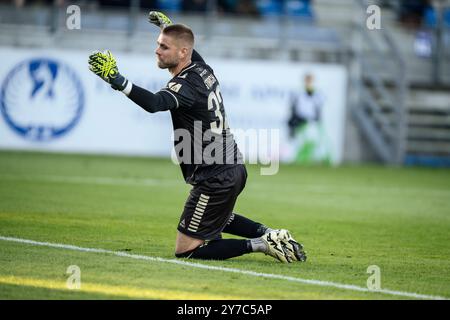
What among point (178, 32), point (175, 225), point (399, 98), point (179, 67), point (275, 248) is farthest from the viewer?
point (399, 98)

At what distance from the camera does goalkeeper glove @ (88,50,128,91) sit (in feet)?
24.2

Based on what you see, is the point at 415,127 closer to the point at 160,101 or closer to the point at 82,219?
the point at 82,219

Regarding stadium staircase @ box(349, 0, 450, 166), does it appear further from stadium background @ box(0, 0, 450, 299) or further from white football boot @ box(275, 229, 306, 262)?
white football boot @ box(275, 229, 306, 262)

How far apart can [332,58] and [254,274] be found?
1605 centimetres

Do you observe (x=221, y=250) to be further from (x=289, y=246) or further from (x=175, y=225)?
(x=175, y=225)

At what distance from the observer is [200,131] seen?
8.22m

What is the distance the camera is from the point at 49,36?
2166 centimetres

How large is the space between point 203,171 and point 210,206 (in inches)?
13.3

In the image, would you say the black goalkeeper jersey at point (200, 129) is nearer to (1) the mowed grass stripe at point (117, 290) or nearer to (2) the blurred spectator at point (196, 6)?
(1) the mowed grass stripe at point (117, 290)

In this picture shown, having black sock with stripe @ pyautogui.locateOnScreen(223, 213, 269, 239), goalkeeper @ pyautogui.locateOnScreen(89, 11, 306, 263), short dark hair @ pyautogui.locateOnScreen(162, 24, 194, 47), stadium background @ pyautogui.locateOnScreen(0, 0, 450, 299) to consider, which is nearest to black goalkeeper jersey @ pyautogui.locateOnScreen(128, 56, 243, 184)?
goalkeeper @ pyautogui.locateOnScreen(89, 11, 306, 263)

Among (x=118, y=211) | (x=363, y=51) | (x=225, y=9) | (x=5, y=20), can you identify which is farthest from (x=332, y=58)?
(x=118, y=211)

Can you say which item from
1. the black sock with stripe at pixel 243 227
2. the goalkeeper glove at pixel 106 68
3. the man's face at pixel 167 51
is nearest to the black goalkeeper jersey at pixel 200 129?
the man's face at pixel 167 51

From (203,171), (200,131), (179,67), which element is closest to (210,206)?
(203,171)

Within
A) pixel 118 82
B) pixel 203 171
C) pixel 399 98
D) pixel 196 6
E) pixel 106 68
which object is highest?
pixel 106 68
